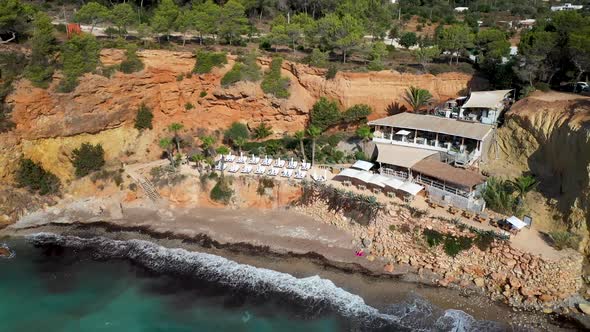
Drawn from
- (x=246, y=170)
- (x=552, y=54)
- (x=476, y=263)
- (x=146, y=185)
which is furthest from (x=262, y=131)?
(x=552, y=54)

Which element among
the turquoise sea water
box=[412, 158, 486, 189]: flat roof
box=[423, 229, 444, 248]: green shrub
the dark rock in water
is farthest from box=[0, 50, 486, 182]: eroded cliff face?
box=[423, 229, 444, 248]: green shrub

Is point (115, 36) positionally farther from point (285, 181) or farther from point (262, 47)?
point (285, 181)

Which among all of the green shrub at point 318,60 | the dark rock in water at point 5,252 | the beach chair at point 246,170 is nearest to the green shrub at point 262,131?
the beach chair at point 246,170

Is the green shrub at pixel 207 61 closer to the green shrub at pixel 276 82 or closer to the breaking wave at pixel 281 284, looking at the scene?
the green shrub at pixel 276 82

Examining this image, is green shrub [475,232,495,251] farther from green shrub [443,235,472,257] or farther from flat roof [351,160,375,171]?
flat roof [351,160,375,171]

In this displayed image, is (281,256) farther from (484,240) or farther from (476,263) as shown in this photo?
(484,240)

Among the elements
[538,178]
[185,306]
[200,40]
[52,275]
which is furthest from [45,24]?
[538,178]
